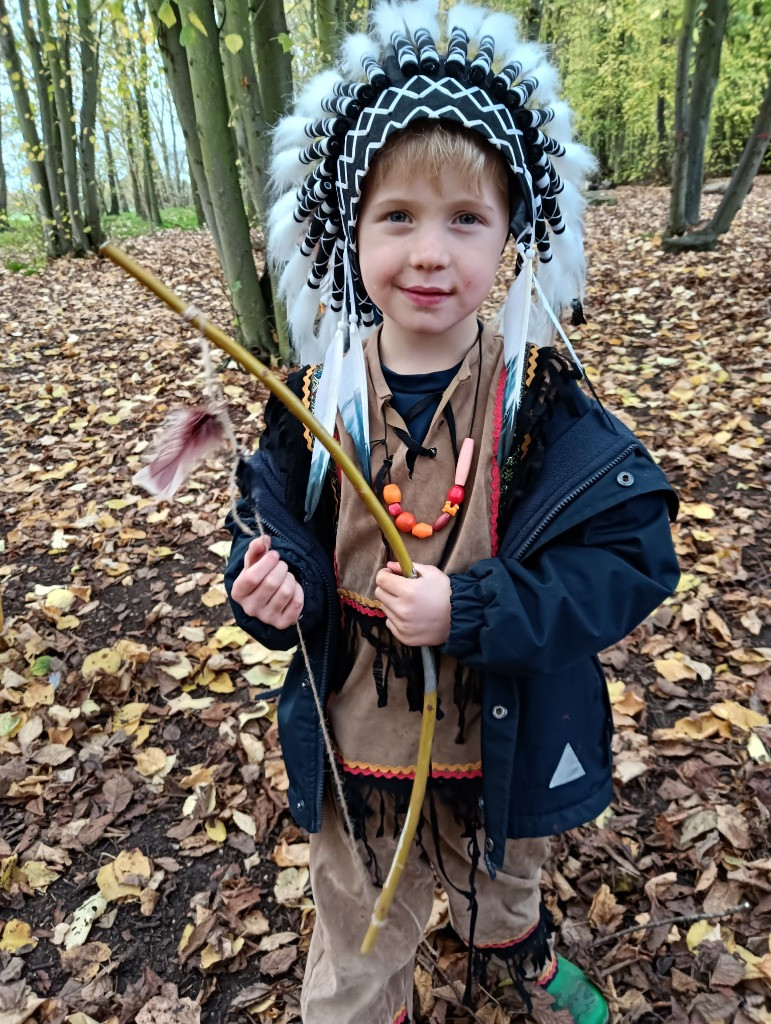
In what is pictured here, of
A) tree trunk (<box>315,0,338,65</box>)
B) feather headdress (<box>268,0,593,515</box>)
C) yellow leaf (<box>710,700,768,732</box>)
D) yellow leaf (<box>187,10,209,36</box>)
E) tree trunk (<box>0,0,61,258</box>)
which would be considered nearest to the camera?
feather headdress (<box>268,0,593,515</box>)

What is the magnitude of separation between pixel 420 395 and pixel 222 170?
5.11 metres

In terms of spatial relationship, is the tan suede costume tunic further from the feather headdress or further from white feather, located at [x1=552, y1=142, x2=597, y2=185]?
white feather, located at [x1=552, y1=142, x2=597, y2=185]

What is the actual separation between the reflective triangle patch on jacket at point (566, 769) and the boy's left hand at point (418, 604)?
1.61ft

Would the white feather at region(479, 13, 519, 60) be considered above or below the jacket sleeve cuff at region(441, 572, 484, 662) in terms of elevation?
above

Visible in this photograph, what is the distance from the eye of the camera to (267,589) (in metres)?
1.24

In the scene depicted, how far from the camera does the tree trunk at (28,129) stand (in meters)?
10.9

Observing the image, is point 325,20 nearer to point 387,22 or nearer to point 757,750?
point 387,22

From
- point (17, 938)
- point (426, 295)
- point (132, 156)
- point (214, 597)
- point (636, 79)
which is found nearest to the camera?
point (426, 295)

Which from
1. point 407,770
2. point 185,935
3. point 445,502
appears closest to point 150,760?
point 185,935

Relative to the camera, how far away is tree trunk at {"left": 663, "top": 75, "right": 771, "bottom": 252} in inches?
307

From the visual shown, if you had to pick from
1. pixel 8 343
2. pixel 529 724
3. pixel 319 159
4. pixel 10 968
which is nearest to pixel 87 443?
pixel 8 343

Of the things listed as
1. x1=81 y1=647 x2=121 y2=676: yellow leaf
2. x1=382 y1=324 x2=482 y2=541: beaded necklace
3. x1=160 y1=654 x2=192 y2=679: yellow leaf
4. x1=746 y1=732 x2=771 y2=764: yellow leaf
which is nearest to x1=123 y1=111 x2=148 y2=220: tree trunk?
x1=81 y1=647 x2=121 y2=676: yellow leaf

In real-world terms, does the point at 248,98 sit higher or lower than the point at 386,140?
higher

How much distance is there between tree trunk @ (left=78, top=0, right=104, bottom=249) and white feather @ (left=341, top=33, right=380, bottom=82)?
12.4m
